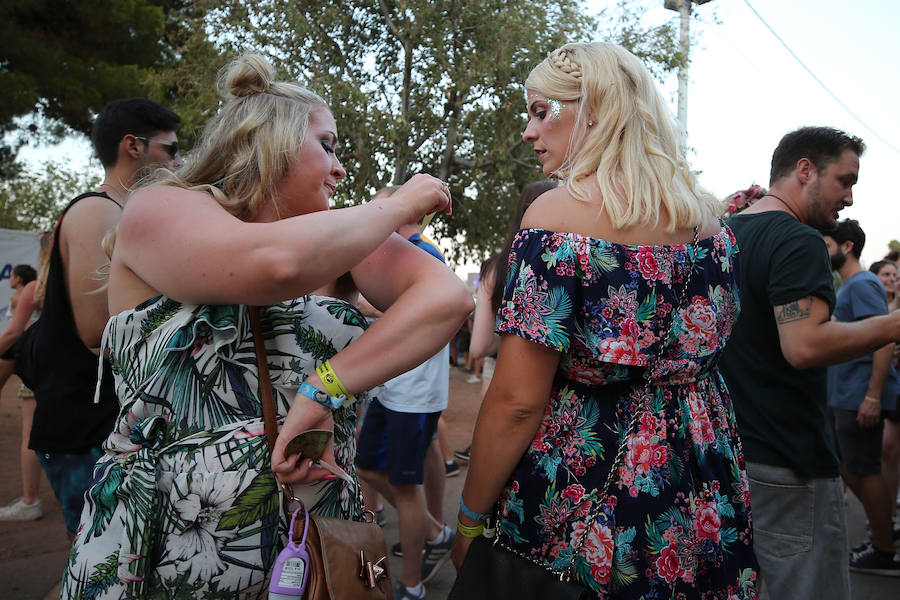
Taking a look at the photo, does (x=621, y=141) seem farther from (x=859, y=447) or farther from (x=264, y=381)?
(x=859, y=447)

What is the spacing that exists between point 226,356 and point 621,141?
1.12m

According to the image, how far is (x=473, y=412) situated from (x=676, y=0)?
340 inches

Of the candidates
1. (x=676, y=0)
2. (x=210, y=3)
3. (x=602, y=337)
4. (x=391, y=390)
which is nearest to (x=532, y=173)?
(x=676, y=0)

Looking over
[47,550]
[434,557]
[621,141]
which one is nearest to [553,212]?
[621,141]

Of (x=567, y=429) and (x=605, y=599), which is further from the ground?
(x=567, y=429)

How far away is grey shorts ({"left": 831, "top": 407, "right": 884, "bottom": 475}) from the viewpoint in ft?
13.8

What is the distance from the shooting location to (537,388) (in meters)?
1.51

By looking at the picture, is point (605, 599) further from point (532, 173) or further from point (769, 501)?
point (532, 173)

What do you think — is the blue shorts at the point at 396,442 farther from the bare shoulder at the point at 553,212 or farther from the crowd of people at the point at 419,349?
the bare shoulder at the point at 553,212

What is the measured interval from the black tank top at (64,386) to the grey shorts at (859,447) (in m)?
4.52

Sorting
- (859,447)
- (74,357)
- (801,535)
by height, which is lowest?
(859,447)

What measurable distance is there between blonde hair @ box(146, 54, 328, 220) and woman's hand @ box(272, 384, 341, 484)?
475 mm

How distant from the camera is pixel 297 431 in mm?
1259

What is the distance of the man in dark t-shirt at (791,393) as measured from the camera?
2.25m
